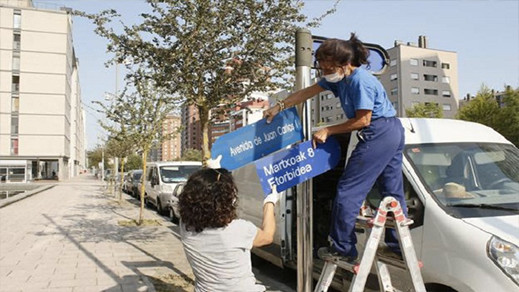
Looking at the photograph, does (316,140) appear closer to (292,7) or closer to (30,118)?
(292,7)

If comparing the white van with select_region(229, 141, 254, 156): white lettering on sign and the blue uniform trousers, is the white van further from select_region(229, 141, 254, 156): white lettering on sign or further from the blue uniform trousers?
select_region(229, 141, 254, 156): white lettering on sign

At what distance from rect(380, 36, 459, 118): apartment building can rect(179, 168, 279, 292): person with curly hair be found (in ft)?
228

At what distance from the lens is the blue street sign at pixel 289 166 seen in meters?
3.08

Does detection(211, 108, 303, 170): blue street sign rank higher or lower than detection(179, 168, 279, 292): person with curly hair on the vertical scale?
higher

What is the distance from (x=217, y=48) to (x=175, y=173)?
37.2 ft

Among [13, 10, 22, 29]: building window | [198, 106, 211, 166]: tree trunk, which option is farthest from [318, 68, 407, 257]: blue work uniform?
[13, 10, 22, 29]: building window

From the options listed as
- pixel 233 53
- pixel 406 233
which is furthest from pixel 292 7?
pixel 406 233

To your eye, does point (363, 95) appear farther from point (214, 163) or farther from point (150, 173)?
point (150, 173)

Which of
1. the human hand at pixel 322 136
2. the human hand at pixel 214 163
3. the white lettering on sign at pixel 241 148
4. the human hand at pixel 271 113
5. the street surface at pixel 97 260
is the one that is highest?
the human hand at pixel 271 113

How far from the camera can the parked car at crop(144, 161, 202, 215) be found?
1559 centimetres

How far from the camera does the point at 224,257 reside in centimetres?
257

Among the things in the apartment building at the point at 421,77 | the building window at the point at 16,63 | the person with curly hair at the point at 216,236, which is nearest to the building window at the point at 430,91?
the apartment building at the point at 421,77

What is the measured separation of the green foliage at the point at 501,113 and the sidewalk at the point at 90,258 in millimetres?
29127

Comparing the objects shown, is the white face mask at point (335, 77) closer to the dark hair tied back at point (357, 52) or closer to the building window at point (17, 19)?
the dark hair tied back at point (357, 52)
